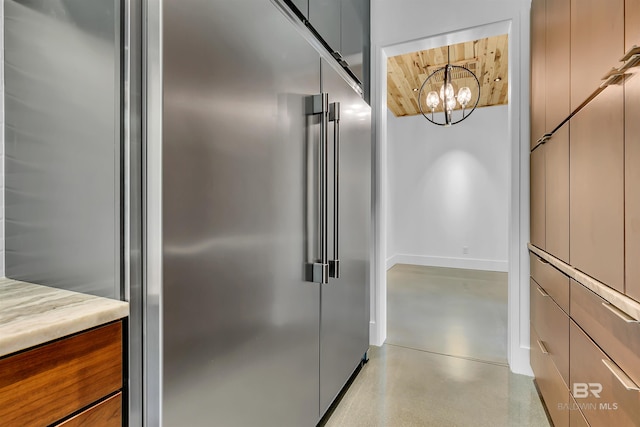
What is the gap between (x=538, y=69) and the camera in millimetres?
1885

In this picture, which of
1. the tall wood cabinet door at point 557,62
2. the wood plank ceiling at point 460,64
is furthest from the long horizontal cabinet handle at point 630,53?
the wood plank ceiling at point 460,64

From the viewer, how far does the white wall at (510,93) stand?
7.18 ft

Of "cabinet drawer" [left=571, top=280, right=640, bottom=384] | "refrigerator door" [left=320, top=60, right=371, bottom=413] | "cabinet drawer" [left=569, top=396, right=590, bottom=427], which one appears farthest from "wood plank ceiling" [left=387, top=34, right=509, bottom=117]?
"cabinet drawer" [left=569, top=396, right=590, bottom=427]

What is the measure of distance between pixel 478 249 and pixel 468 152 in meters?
1.73

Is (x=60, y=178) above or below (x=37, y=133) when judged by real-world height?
below

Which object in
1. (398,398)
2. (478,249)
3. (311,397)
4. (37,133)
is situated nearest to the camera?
(37,133)

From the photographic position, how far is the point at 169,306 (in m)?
0.77

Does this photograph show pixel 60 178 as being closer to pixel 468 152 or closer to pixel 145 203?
pixel 145 203

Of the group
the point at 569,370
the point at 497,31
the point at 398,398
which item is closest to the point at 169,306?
the point at 569,370

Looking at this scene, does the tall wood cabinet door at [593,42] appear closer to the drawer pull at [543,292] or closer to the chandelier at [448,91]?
the drawer pull at [543,292]

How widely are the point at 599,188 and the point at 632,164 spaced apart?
0.22 meters

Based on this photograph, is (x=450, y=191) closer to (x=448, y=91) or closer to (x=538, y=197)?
(x=448, y=91)

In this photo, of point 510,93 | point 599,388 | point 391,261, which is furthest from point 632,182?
point 391,261

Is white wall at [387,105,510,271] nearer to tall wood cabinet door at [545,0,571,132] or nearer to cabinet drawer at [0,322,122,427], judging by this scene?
tall wood cabinet door at [545,0,571,132]
